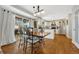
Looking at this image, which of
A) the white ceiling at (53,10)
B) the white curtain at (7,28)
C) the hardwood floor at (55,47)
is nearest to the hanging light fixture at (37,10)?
the white ceiling at (53,10)

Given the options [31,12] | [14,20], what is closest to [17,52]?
[14,20]

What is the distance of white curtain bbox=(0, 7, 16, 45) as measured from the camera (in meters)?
2.06

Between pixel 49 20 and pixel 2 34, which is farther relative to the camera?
pixel 49 20

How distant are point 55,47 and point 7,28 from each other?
1.11m

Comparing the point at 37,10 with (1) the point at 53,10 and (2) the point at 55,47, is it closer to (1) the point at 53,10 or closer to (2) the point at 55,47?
(1) the point at 53,10

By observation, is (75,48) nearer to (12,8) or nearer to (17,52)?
(17,52)

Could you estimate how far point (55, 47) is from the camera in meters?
2.13

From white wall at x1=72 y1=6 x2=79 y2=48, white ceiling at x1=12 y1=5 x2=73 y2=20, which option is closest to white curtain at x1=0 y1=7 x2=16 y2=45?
white ceiling at x1=12 y1=5 x2=73 y2=20

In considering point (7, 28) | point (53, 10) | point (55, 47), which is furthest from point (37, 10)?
point (55, 47)

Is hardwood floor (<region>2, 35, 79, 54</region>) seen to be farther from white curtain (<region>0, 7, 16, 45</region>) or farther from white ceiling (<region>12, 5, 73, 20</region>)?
white ceiling (<region>12, 5, 73, 20</region>)

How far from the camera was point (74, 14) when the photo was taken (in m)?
2.10
